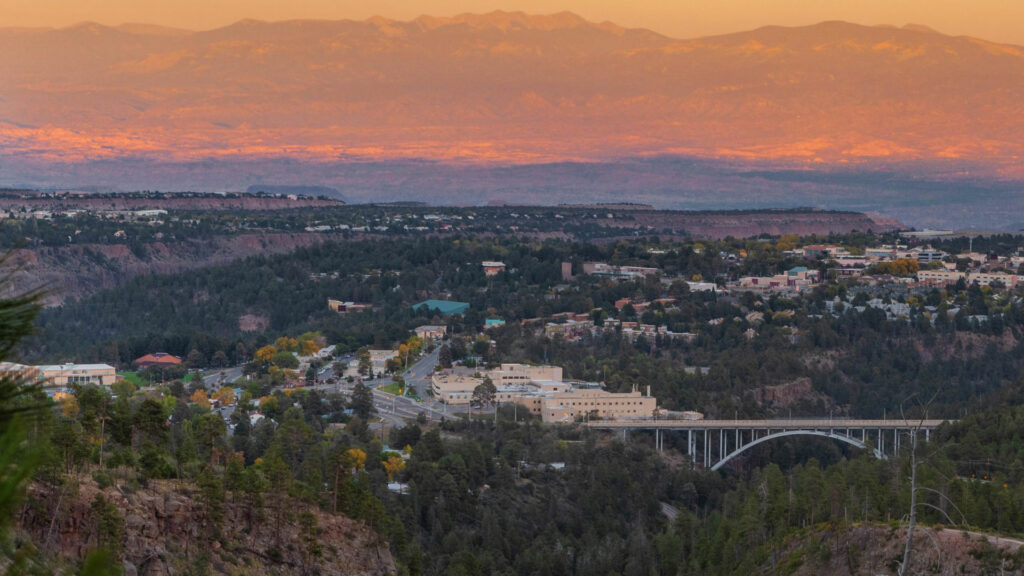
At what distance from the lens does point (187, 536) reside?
25000mm

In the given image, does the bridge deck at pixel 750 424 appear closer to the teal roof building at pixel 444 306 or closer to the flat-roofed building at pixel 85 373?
the flat-roofed building at pixel 85 373

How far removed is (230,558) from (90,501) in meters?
3.67

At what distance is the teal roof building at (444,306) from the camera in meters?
97.8

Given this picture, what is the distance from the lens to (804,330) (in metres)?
90.3

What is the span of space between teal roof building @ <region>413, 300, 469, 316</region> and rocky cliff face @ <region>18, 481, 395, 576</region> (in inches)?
2569

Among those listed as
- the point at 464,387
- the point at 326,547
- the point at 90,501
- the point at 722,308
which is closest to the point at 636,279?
the point at 722,308

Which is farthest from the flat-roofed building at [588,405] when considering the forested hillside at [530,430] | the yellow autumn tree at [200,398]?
the yellow autumn tree at [200,398]

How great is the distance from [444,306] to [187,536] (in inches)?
2971

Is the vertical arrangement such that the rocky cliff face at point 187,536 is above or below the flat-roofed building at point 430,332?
above

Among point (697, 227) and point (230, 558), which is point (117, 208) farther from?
point (230, 558)

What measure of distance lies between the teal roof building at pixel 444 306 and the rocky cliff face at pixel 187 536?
65.2 meters

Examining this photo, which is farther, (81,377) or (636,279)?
(636,279)

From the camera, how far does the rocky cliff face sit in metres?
21.2

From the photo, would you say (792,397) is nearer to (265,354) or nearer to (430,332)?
(430,332)
